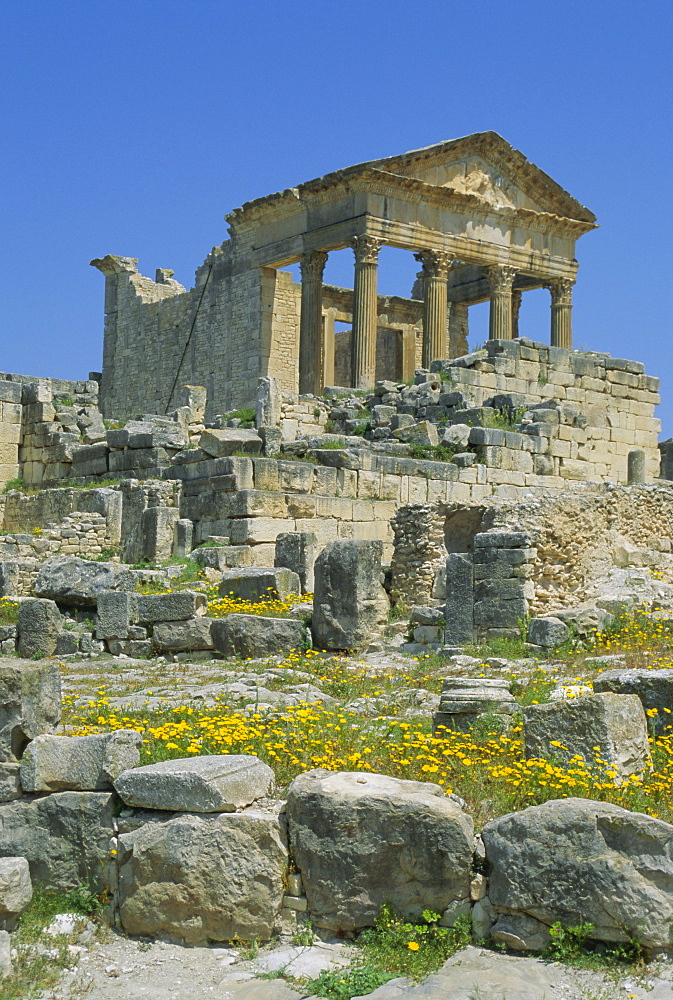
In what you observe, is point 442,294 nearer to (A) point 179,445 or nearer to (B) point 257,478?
(A) point 179,445

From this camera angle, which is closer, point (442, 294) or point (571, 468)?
A: point (571, 468)

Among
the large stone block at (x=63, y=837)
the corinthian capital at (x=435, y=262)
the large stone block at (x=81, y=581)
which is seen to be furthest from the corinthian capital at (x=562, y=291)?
the large stone block at (x=63, y=837)

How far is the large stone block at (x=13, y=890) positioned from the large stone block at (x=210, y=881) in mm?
488

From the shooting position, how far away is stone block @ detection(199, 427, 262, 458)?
16.0 m

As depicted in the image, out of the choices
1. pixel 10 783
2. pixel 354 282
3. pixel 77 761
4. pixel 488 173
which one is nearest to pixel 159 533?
pixel 10 783

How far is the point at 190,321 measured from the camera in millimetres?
34219

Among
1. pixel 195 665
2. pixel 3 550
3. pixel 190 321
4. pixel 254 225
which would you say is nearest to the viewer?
pixel 195 665

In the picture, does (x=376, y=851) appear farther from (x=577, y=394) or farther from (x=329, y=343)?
(x=329, y=343)

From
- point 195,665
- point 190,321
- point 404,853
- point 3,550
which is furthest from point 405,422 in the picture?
point 190,321

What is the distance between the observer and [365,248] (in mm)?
28125

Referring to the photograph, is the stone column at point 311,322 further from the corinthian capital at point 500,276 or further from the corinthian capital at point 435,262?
the corinthian capital at point 500,276

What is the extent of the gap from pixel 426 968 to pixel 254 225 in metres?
28.1

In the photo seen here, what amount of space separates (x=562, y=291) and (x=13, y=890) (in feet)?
93.2

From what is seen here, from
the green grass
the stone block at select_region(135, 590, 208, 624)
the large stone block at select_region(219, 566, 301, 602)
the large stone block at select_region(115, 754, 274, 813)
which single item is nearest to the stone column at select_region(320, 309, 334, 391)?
the large stone block at select_region(219, 566, 301, 602)
